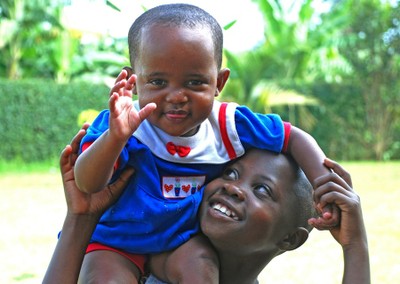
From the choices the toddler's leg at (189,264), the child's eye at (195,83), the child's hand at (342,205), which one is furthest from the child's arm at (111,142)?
the child's hand at (342,205)

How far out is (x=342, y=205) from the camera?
2133 millimetres

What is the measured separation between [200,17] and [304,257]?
13.9 ft

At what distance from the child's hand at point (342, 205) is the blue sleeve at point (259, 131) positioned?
0.90ft

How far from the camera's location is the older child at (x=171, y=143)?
2162 millimetres

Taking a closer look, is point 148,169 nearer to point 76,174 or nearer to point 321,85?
point 76,174

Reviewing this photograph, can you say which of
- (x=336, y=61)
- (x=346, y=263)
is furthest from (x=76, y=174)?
(x=336, y=61)

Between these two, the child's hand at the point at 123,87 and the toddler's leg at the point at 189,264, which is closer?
the child's hand at the point at 123,87

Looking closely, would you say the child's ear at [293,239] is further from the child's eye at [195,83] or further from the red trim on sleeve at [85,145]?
the red trim on sleeve at [85,145]

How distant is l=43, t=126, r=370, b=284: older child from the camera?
2.17 m

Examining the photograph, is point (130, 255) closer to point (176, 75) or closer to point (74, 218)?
point (74, 218)

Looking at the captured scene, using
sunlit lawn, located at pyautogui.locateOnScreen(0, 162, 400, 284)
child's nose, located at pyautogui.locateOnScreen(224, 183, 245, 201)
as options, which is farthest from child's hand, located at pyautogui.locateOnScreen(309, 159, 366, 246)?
sunlit lawn, located at pyautogui.locateOnScreen(0, 162, 400, 284)

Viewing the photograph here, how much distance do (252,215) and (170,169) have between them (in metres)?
0.33

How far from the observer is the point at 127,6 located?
4191 mm

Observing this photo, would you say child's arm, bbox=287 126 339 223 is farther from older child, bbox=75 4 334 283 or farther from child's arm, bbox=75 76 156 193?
child's arm, bbox=75 76 156 193
